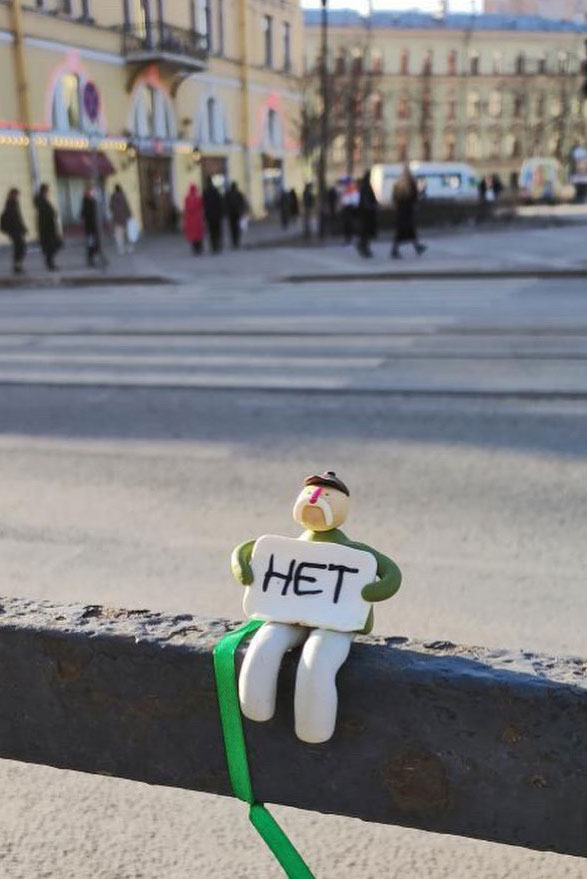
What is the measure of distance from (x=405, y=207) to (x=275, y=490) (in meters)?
15.1

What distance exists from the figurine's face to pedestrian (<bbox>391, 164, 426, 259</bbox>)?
18273 mm

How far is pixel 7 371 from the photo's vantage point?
30.0 feet

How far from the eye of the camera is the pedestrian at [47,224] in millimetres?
20062

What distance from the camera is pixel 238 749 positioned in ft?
5.51

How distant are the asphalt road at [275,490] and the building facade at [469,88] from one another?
75011mm

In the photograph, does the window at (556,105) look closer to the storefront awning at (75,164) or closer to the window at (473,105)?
the window at (473,105)

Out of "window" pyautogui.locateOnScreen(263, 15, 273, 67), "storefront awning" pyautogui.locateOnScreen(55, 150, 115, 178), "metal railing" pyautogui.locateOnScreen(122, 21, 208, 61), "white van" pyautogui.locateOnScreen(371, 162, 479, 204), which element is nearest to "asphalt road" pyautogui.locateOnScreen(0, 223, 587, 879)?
"storefront awning" pyautogui.locateOnScreen(55, 150, 115, 178)

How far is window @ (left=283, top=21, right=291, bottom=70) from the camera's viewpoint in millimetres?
46344

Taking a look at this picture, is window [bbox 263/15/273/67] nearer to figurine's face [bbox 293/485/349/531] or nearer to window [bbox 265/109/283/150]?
window [bbox 265/109/283/150]

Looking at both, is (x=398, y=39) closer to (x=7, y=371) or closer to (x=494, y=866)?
(x=7, y=371)

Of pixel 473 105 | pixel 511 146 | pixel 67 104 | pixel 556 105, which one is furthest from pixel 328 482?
pixel 556 105

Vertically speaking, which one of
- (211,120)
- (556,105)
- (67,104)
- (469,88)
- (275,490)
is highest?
(469,88)

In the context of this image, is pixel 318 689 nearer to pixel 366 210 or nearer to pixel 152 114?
pixel 366 210

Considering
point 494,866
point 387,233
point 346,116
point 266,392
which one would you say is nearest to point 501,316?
point 266,392
